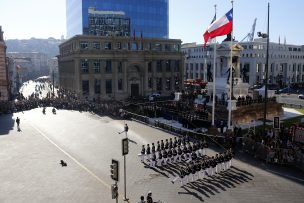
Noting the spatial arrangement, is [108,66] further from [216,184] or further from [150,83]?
[216,184]

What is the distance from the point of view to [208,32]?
36000 mm

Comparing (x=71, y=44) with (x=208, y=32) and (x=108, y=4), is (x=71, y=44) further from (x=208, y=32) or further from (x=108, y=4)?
(x=208, y=32)

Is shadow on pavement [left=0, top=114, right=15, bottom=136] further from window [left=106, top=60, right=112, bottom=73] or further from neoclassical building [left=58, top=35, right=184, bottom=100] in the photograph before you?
window [left=106, top=60, right=112, bottom=73]

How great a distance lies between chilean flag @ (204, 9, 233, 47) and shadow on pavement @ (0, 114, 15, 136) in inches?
1027

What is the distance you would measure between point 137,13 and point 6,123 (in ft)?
186

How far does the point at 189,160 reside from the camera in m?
28.2

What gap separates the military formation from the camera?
2386 cm

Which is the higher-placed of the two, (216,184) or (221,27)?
(221,27)

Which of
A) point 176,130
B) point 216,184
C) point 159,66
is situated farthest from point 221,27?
point 159,66

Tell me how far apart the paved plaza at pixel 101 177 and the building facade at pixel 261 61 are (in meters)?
76.8

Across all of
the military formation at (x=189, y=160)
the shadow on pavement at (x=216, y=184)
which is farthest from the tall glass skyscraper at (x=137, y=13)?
the shadow on pavement at (x=216, y=184)

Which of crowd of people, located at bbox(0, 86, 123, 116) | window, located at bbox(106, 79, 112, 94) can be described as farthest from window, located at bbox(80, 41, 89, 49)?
crowd of people, located at bbox(0, 86, 123, 116)

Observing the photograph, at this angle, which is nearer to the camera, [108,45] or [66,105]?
[66,105]

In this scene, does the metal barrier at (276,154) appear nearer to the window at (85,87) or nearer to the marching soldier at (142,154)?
the marching soldier at (142,154)
